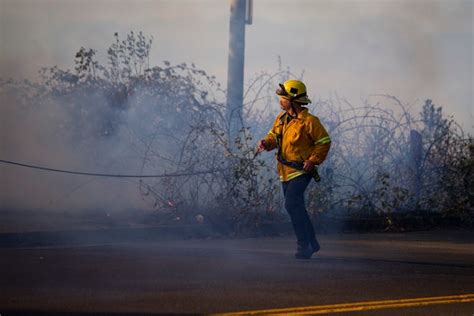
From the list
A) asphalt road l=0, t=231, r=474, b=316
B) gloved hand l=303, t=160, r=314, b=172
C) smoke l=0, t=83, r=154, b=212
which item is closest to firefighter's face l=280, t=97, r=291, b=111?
gloved hand l=303, t=160, r=314, b=172

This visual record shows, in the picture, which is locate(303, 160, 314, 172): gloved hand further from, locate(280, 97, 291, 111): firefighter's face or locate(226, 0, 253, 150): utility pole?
locate(226, 0, 253, 150): utility pole

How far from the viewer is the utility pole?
13.4 m

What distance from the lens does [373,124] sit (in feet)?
46.1

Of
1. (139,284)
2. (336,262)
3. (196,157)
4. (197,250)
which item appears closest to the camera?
(139,284)

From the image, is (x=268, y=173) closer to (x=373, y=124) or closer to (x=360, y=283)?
(x=373, y=124)

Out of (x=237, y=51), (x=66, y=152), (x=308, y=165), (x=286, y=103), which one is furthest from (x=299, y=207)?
(x=66, y=152)

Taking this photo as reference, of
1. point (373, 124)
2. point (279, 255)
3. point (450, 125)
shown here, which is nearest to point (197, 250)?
point (279, 255)

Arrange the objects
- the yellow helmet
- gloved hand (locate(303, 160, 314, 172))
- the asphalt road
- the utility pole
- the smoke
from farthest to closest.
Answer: the smoke, the utility pole, the yellow helmet, gloved hand (locate(303, 160, 314, 172)), the asphalt road

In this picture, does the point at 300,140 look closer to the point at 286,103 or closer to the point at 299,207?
the point at 286,103

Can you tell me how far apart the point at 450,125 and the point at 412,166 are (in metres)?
0.96

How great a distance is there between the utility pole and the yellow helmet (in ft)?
12.2

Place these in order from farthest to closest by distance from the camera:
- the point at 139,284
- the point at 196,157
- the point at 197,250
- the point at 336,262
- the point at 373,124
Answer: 1. the point at 373,124
2. the point at 196,157
3. the point at 197,250
4. the point at 336,262
5. the point at 139,284

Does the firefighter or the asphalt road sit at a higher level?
the firefighter

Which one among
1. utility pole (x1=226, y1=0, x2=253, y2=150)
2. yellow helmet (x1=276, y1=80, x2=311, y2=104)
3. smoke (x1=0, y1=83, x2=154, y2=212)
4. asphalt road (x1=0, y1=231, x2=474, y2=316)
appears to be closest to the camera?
asphalt road (x1=0, y1=231, x2=474, y2=316)
